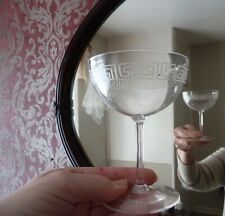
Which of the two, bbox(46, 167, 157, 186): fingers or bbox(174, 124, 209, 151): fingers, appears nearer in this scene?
bbox(46, 167, 157, 186): fingers

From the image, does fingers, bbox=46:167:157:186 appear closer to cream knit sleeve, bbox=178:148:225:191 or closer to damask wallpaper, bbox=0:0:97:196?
cream knit sleeve, bbox=178:148:225:191

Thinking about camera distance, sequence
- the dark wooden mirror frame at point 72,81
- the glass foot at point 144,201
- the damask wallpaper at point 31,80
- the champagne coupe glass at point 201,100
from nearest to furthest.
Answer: the glass foot at point 144,201
the champagne coupe glass at point 201,100
the dark wooden mirror frame at point 72,81
the damask wallpaper at point 31,80

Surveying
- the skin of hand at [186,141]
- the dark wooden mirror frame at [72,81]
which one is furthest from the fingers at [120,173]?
the dark wooden mirror frame at [72,81]

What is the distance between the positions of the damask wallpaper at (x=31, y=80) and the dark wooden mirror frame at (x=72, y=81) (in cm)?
6

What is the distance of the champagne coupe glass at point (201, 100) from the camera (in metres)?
0.68

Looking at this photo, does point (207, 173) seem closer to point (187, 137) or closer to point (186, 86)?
point (187, 137)

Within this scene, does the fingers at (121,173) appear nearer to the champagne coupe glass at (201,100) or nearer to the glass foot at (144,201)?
the glass foot at (144,201)

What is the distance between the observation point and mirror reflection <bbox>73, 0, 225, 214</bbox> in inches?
26.9

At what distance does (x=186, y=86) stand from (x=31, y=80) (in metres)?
0.56

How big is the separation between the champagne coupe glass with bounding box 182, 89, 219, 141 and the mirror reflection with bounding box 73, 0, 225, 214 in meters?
0.01

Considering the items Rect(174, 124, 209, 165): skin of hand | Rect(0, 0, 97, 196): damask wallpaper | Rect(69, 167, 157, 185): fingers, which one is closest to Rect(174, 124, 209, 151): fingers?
Rect(174, 124, 209, 165): skin of hand

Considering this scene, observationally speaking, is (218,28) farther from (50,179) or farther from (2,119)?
(2,119)

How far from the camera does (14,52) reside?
106cm

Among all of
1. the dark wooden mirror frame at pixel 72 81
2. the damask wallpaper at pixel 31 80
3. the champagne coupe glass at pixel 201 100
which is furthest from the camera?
the damask wallpaper at pixel 31 80
